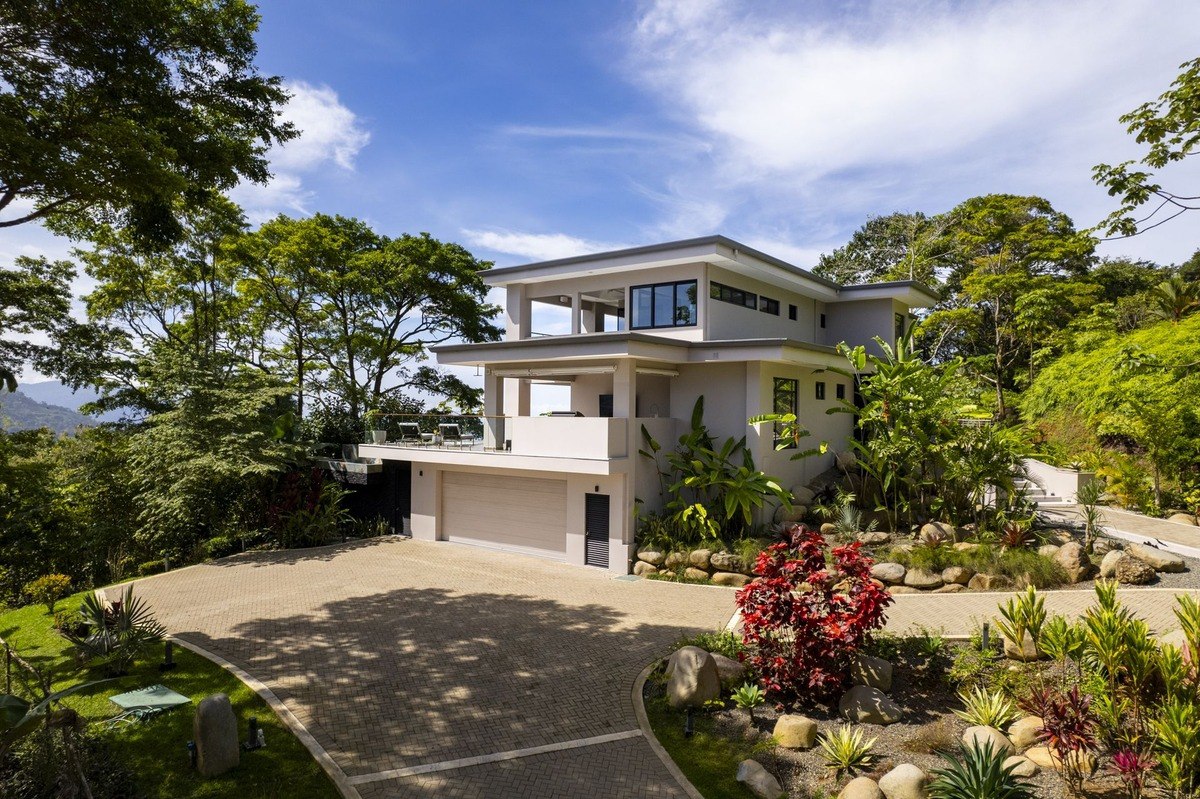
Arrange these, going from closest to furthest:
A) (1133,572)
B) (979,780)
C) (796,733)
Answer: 1. (979,780)
2. (796,733)
3. (1133,572)

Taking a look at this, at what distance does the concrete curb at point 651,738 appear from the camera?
7215 mm

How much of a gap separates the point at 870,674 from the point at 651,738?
3.56 m

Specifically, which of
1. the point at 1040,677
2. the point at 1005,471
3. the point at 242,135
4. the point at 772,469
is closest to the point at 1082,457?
the point at 1005,471

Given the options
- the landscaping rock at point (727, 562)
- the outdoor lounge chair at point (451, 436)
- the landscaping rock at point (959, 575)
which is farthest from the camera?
the outdoor lounge chair at point (451, 436)

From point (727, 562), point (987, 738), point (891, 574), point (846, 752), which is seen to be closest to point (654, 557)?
point (727, 562)

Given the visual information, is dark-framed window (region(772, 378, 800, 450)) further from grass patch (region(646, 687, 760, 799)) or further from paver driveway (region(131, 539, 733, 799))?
grass patch (region(646, 687, 760, 799))

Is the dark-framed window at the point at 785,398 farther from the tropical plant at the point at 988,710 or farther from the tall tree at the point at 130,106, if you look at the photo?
the tall tree at the point at 130,106

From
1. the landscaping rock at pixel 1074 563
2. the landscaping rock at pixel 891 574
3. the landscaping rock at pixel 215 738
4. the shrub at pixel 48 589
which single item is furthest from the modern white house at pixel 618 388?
the landscaping rock at pixel 215 738

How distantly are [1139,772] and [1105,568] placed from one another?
946 centimetres

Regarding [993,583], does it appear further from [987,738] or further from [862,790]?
[862,790]

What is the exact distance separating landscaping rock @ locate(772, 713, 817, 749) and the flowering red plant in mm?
585

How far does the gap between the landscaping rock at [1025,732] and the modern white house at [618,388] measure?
10.2 metres

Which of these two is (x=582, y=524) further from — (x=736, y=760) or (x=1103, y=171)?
(x=1103, y=171)

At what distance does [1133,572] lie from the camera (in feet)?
42.9
